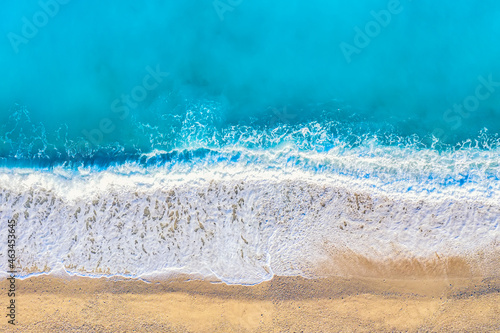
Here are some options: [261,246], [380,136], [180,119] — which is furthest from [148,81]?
[380,136]

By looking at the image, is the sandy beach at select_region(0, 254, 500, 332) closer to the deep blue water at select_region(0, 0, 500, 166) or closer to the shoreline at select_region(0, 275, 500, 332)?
the shoreline at select_region(0, 275, 500, 332)

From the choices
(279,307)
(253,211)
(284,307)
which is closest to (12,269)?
(253,211)

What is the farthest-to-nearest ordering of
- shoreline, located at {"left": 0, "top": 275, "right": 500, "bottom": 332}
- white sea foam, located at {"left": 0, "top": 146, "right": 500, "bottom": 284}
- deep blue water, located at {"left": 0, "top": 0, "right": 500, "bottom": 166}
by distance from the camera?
deep blue water, located at {"left": 0, "top": 0, "right": 500, "bottom": 166}, white sea foam, located at {"left": 0, "top": 146, "right": 500, "bottom": 284}, shoreline, located at {"left": 0, "top": 275, "right": 500, "bottom": 332}

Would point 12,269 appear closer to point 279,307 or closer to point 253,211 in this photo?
point 253,211

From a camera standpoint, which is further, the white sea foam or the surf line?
the white sea foam

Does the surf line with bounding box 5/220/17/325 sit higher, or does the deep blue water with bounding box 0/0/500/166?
the deep blue water with bounding box 0/0/500/166

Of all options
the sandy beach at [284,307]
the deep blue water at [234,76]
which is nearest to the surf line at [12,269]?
the sandy beach at [284,307]

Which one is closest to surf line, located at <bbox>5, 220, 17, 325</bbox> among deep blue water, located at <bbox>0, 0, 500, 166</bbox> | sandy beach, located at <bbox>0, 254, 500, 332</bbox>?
sandy beach, located at <bbox>0, 254, 500, 332</bbox>

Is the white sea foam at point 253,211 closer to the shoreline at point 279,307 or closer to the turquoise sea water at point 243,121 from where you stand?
the turquoise sea water at point 243,121
